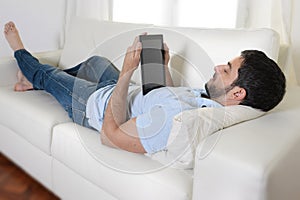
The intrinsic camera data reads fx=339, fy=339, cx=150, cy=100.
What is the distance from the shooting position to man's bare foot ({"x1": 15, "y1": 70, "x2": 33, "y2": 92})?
1.91m

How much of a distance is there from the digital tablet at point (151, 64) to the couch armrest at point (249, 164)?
48 cm

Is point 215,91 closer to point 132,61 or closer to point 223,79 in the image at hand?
point 223,79

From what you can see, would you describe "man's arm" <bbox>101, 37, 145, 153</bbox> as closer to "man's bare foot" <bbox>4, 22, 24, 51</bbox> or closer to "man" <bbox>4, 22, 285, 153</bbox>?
"man" <bbox>4, 22, 285, 153</bbox>

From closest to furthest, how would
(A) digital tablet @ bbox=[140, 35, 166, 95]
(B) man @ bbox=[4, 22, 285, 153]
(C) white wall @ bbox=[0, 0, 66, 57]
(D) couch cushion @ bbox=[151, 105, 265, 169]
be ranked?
A: (D) couch cushion @ bbox=[151, 105, 265, 169] < (B) man @ bbox=[4, 22, 285, 153] < (A) digital tablet @ bbox=[140, 35, 166, 95] < (C) white wall @ bbox=[0, 0, 66, 57]

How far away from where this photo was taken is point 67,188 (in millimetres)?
1414

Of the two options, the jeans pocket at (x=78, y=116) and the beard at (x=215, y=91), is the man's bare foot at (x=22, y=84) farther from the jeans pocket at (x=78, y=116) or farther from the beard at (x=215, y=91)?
the beard at (x=215, y=91)

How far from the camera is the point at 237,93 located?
117 centimetres

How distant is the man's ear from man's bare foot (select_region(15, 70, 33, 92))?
3.98 feet

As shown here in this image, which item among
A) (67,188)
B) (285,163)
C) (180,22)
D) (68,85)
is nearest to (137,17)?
(180,22)

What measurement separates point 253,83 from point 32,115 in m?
0.99

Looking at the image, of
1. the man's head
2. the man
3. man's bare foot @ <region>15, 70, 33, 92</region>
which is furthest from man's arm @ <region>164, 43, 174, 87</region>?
man's bare foot @ <region>15, 70, 33, 92</region>

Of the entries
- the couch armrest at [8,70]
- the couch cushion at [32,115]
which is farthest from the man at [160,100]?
the couch armrest at [8,70]

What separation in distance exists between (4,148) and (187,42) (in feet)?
3.67

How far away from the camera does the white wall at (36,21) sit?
2748 mm
